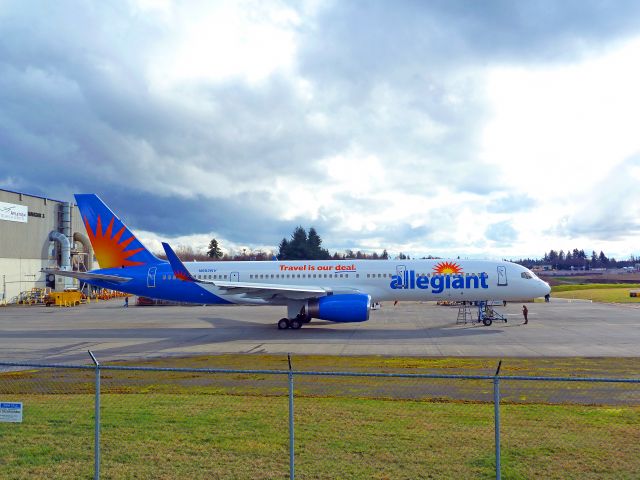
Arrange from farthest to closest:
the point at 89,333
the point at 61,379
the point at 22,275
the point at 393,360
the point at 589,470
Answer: the point at 22,275, the point at 89,333, the point at 393,360, the point at 61,379, the point at 589,470

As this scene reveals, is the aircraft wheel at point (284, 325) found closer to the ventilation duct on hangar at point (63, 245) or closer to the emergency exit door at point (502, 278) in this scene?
the emergency exit door at point (502, 278)

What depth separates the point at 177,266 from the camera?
24.5 metres

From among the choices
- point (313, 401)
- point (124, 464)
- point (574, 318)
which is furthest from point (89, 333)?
point (574, 318)

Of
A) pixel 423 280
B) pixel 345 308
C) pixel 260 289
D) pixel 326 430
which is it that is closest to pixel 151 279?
pixel 260 289

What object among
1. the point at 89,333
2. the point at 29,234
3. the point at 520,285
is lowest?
the point at 89,333

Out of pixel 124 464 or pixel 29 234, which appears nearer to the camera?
pixel 124 464

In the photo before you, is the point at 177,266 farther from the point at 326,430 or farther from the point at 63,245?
the point at 63,245

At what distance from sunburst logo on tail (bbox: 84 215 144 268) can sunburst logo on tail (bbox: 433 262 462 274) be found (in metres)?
16.3

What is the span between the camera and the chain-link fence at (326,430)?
7277mm

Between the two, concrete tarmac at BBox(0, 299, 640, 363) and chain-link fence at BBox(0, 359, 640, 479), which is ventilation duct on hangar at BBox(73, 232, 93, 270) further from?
chain-link fence at BBox(0, 359, 640, 479)

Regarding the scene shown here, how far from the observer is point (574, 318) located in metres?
32.0

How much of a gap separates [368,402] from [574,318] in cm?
2561

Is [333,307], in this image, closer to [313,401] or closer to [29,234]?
[313,401]

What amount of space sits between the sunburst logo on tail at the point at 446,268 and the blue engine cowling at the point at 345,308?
4.97 meters
